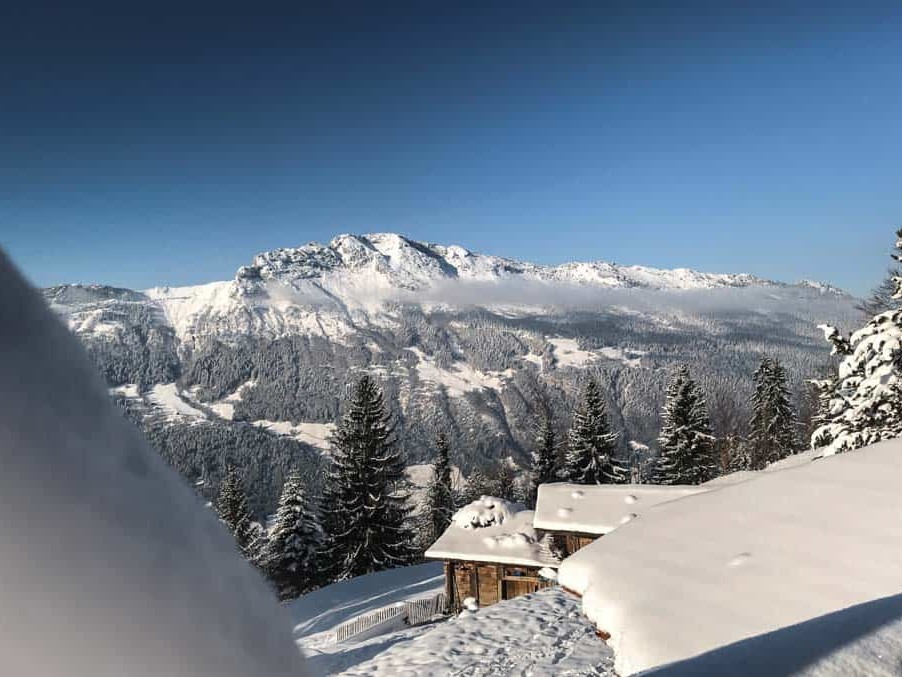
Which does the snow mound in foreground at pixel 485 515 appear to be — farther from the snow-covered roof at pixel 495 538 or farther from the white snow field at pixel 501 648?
the white snow field at pixel 501 648

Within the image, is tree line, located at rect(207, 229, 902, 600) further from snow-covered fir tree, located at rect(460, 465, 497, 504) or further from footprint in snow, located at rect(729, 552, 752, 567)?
footprint in snow, located at rect(729, 552, 752, 567)

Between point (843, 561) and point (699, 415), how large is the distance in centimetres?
2968

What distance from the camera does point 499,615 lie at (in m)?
11.3

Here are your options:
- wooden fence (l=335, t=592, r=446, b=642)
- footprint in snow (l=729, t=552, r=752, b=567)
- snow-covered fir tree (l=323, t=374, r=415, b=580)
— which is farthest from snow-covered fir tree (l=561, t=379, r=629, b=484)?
footprint in snow (l=729, t=552, r=752, b=567)

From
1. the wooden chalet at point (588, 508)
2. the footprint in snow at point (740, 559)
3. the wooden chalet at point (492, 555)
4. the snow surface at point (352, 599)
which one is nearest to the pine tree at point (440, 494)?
the snow surface at point (352, 599)

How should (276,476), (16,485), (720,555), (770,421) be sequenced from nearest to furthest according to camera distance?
(16,485)
(720,555)
(770,421)
(276,476)

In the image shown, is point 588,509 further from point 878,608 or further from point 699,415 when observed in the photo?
point 699,415

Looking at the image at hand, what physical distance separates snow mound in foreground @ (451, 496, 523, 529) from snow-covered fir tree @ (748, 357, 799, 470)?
26575 millimetres

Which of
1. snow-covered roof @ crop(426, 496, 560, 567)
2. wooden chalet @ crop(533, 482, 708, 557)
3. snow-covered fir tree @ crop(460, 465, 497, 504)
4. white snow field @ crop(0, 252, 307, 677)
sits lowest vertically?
snow-covered fir tree @ crop(460, 465, 497, 504)

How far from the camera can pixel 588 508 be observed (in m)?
16.8

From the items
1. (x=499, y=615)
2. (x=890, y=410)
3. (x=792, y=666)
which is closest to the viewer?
(x=792, y=666)

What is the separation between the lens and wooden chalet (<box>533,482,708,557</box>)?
15.8 m

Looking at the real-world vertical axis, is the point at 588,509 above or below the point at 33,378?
below

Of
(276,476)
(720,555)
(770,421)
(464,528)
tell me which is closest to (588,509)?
(464,528)
